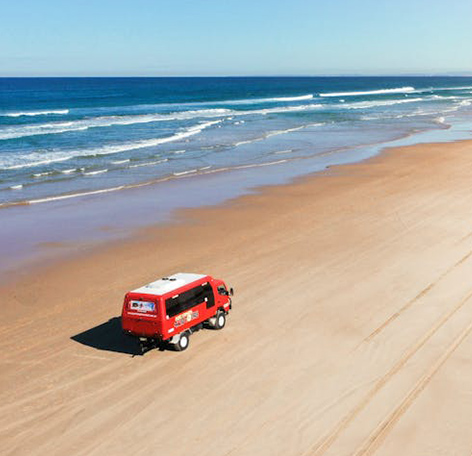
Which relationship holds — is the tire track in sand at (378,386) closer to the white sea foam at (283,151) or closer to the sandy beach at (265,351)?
the sandy beach at (265,351)

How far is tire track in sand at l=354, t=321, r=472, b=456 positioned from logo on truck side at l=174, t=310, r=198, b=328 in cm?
507

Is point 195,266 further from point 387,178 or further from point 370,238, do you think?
point 387,178

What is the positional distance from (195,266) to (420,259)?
7.42 meters

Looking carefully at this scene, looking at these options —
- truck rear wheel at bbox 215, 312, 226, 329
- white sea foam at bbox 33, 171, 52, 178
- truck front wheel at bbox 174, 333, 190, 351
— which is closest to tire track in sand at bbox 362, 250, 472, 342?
truck rear wheel at bbox 215, 312, 226, 329

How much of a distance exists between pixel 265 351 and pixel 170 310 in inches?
94.8

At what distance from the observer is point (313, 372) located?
13.5 metres

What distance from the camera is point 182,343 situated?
47.6 ft

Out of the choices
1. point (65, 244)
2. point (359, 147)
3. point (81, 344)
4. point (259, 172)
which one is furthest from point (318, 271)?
point (359, 147)

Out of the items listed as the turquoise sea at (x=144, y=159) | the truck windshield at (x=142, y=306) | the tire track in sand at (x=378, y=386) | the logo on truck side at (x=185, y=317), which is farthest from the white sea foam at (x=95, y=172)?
the tire track in sand at (x=378, y=386)

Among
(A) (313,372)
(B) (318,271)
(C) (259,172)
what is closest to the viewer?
(A) (313,372)

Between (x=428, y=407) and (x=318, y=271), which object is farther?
(x=318, y=271)

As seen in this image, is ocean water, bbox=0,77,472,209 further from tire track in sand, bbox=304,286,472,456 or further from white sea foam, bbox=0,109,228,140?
tire track in sand, bbox=304,286,472,456

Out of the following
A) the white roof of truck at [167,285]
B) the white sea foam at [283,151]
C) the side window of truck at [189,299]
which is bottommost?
the white sea foam at [283,151]

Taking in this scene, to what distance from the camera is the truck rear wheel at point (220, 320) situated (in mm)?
15578
